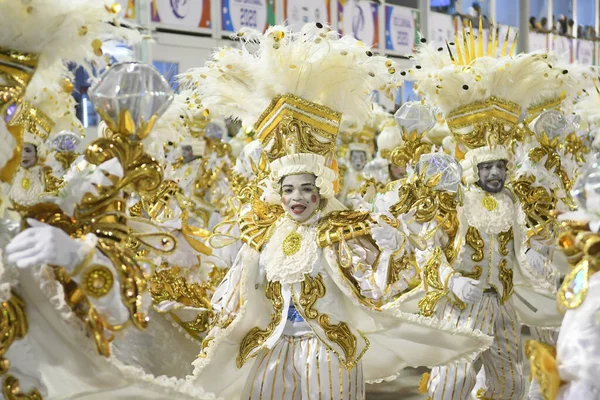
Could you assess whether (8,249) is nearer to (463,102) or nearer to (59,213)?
(59,213)

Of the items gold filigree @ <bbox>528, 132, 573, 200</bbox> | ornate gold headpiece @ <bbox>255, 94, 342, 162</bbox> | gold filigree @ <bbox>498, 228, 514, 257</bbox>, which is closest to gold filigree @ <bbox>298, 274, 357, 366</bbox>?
ornate gold headpiece @ <bbox>255, 94, 342, 162</bbox>

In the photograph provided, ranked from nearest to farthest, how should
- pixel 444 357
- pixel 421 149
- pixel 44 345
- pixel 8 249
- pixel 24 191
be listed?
pixel 8 249, pixel 44 345, pixel 24 191, pixel 444 357, pixel 421 149

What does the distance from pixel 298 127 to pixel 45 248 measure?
6.79ft

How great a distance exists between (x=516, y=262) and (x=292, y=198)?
6.26 feet

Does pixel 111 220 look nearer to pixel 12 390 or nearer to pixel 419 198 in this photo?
pixel 12 390

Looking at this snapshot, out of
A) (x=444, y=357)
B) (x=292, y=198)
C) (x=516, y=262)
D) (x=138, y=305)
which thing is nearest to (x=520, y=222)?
(x=516, y=262)

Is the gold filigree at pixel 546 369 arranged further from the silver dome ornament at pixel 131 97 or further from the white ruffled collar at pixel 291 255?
the white ruffled collar at pixel 291 255

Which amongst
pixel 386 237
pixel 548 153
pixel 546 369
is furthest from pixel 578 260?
pixel 548 153

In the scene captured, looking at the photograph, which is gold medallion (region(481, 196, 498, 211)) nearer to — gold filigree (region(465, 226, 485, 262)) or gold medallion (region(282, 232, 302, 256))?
gold filigree (region(465, 226, 485, 262))

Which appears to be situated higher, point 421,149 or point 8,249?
point 421,149

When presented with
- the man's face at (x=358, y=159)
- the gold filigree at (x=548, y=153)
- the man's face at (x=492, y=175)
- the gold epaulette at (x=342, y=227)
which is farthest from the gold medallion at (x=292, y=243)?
the man's face at (x=358, y=159)

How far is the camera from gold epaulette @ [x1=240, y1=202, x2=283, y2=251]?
437cm

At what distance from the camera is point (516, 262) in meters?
5.51

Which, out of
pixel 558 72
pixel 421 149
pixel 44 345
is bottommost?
pixel 44 345
